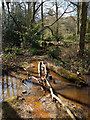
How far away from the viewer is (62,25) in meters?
13.9

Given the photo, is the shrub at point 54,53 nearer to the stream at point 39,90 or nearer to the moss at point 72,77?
the moss at point 72,77

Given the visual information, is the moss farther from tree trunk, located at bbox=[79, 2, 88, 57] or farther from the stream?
tree trunk, located at bbox=[79, 2, 88, 57]

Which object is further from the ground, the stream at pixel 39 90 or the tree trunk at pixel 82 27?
the tree trunk at pixel 82 27

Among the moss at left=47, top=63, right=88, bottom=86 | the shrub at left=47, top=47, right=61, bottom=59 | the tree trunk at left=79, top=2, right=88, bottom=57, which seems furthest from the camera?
the shrub at left=47, top=47, right=61, bottom=59

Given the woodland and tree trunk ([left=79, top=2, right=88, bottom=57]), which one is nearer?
the woodland

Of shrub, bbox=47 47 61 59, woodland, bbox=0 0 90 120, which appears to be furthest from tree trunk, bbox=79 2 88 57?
shrub, bbox=47 47 61 59

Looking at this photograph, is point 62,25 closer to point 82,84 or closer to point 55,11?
point 55,11

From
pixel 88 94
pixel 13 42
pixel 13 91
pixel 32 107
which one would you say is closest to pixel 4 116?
pixel 32 107

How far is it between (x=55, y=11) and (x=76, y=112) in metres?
12.2

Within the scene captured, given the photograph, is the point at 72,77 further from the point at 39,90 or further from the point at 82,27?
the point at 82,27

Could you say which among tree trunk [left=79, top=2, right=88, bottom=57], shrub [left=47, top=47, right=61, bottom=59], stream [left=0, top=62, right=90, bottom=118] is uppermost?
tree trunk [left=79, top=2, right=88, bottom=57]

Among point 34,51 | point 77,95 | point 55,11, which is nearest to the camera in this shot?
point 77,95

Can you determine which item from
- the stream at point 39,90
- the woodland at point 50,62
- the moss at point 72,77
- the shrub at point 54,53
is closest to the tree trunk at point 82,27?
the woodland at point 50,62

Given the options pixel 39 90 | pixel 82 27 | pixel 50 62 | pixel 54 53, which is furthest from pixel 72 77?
pixel 82 27
